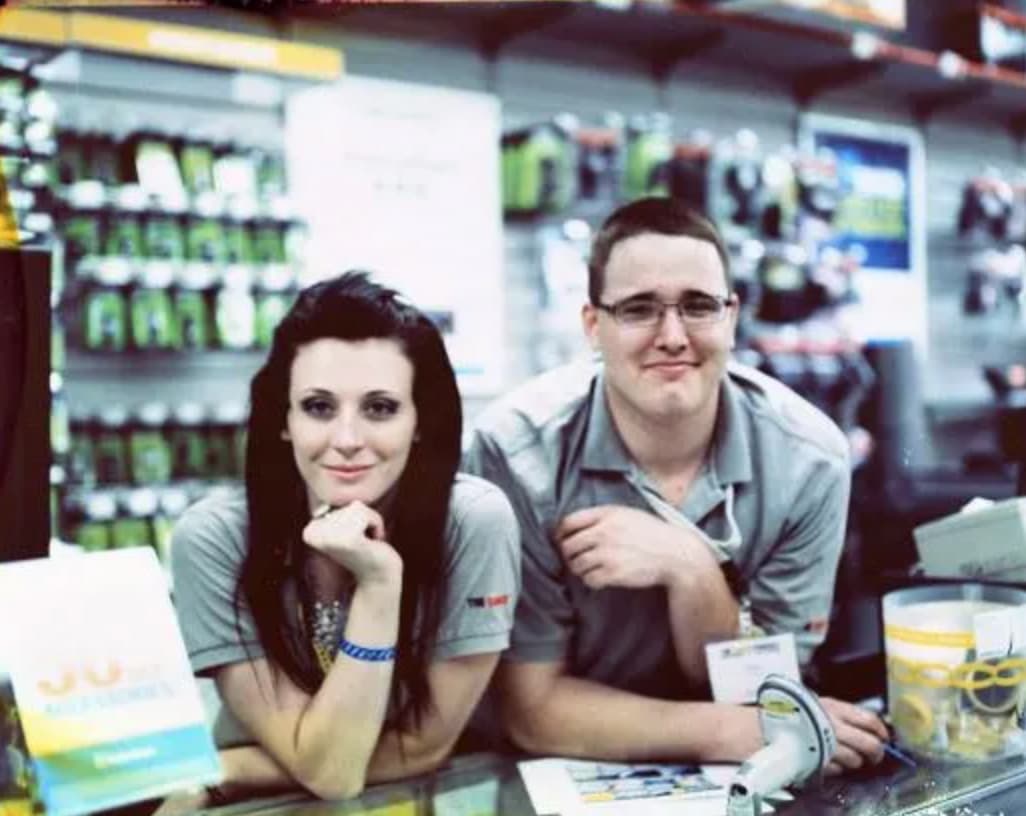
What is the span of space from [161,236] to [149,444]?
62 cm

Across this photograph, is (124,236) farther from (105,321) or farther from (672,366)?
(672,366)

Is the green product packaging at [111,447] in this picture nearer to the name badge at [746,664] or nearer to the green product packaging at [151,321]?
the green product packaging at [151,321]

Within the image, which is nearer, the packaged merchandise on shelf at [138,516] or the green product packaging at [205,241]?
the packaged merchandise on shelf at [138,516]

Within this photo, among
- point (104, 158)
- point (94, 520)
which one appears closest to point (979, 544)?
point (94, 520)

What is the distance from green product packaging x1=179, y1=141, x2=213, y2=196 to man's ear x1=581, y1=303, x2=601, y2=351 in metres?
2.25

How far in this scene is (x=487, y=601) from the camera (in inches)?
Result: 65.5

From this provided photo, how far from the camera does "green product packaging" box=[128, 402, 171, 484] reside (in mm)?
3475

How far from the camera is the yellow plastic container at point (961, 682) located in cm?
175

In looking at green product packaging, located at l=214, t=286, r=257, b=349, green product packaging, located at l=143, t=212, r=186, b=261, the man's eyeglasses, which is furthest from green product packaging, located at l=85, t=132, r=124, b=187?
the man's eyeglasses

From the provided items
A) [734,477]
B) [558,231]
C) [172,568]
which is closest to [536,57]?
[558,231]

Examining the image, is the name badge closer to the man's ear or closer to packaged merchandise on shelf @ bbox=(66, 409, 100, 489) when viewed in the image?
the man's ear

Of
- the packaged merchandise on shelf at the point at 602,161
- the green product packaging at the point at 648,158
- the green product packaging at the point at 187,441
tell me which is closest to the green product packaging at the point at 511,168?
the packaged merchandise on shelf at the point at 602,161

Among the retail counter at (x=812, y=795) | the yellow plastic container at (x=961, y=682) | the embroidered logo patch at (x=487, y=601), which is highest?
the embroidered logo patch at (x=487, y=601)

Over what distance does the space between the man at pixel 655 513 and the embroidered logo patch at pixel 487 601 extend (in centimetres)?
12
